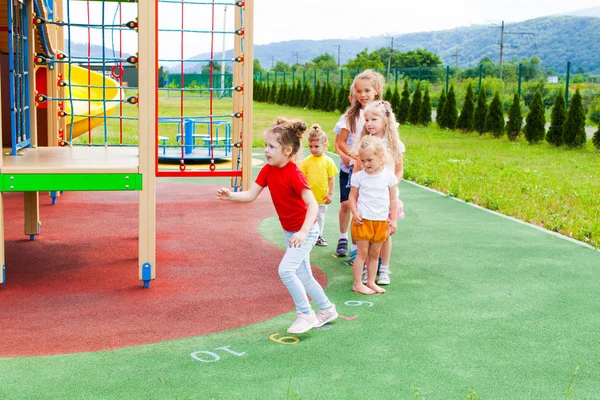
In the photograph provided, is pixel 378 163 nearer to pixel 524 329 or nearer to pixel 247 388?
pixel 524 329

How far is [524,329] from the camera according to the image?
14.6ft

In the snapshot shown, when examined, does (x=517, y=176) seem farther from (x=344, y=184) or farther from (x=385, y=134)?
(x=385, y=134)

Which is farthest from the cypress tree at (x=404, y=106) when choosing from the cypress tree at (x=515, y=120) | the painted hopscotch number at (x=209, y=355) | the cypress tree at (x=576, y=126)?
the painted hopscotch number at (x=209, y=355)

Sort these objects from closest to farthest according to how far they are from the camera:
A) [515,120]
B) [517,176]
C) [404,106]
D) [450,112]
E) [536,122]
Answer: [517,176]
[536,122]
[515,120]
[450,112]
[404,106]

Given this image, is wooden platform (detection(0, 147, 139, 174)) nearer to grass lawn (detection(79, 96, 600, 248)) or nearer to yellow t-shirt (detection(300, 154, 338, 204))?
yellow t-shirt (detection(300, 154, 338, 204))

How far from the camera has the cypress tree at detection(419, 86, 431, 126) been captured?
24.6 metres

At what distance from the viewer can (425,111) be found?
24781 millimetres

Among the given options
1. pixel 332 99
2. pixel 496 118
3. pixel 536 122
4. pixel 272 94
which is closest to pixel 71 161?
pixel 536 122

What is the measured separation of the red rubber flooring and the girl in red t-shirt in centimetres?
39

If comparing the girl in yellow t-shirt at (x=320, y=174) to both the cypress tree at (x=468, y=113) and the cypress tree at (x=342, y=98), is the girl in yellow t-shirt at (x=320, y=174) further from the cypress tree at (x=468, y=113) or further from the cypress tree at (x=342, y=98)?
the cypress tree at (x=342, y=98)

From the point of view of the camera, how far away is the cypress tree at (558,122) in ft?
58.9

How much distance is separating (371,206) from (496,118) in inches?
644

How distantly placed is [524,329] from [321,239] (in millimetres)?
2718

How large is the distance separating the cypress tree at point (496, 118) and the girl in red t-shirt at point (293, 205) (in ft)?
56.1
